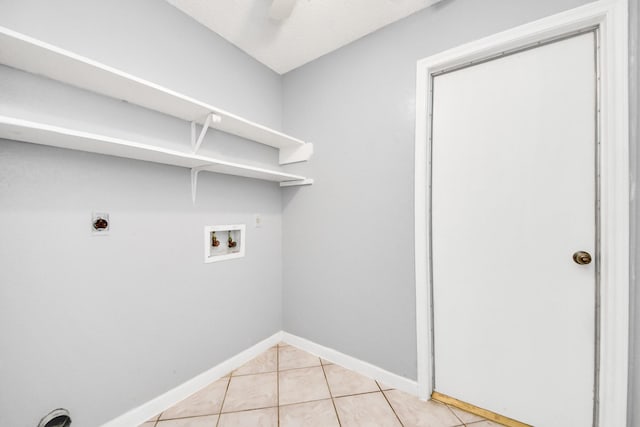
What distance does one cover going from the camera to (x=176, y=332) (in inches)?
59.8

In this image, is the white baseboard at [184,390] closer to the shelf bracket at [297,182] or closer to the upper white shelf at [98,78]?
the shelf bracket at [297,182]

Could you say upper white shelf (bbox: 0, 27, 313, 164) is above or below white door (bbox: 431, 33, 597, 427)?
above

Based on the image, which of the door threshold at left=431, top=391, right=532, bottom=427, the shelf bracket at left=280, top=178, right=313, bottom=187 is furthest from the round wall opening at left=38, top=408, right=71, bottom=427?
the door threshold at left=431, top=391, right=532, bottom=427

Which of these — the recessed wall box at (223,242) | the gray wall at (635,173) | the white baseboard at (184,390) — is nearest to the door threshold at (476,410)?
the gray wall at (635,173)

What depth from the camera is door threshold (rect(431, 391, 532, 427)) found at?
1.33 m

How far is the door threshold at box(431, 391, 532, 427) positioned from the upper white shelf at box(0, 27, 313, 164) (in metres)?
2.11

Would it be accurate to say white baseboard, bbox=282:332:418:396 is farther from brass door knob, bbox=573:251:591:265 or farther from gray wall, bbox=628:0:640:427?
brass door knob, bbox=573:251:591:265

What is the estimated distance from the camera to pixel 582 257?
45.8 inches

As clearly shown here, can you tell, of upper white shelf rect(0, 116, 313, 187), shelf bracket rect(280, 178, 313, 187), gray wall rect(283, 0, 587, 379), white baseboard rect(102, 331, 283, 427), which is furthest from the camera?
shelf bracket rect(280, 178, 313, 187)

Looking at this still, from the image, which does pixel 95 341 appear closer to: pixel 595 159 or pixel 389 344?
pixel 389 344

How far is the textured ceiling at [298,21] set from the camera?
4.96 ft

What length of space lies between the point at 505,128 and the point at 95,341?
2.44 metres

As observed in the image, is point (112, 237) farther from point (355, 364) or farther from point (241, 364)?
point (355, 364)

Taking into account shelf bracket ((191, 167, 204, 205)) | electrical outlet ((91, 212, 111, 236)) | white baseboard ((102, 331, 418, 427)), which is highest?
shelf bracket ((191, 167, 204, 205))
